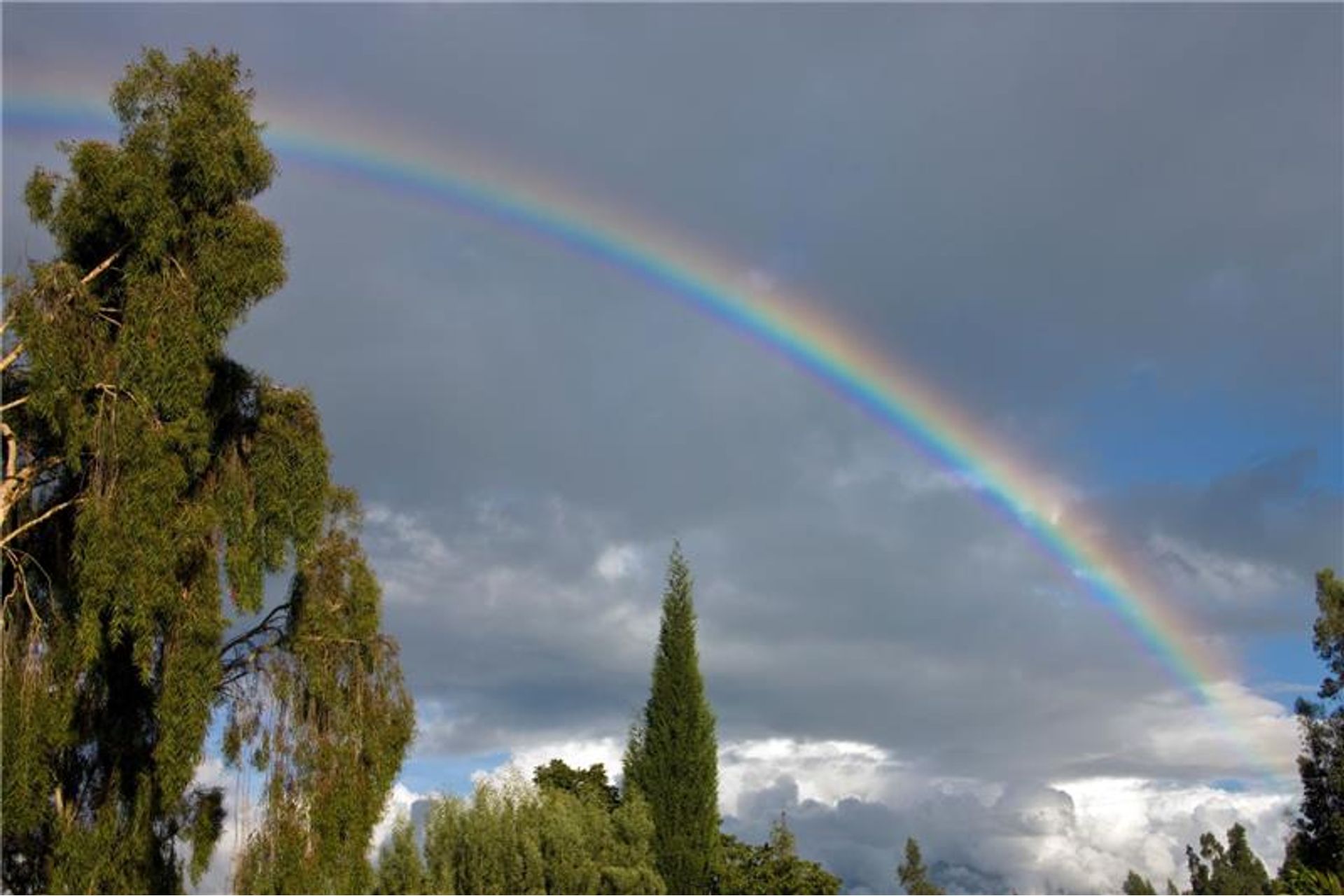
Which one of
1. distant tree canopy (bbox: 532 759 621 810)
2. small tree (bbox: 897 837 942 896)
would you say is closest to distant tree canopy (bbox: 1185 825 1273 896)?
small tree (bbox: 897 837 942 896)

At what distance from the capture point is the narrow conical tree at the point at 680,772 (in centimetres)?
2514

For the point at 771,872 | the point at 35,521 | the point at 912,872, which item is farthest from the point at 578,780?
the point at 912,872

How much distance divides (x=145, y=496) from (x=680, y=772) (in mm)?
15971

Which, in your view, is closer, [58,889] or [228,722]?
[58,889]

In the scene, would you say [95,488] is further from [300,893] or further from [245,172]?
[300,893]

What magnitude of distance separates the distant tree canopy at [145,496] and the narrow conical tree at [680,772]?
396 inches

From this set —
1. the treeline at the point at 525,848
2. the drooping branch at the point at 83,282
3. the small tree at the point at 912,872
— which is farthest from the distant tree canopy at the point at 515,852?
the small tree at the point at 912,872

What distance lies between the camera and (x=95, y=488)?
1254cm

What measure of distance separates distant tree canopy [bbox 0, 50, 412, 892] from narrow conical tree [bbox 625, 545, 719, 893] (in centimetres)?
1005

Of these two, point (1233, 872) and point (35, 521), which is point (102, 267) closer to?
point (35, 521)

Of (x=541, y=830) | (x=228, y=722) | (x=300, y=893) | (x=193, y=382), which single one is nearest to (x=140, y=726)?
(x=228, y=722)

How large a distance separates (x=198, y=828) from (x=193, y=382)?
707 centimetres

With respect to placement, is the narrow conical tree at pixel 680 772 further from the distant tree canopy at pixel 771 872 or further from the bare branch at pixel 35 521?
the bare branch at pixel 35 521

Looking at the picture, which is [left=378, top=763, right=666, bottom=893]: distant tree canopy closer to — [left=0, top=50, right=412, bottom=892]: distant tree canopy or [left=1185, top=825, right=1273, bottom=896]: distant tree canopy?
[left=0, top=50, right=412, bottom=892]: distant tree canopy
